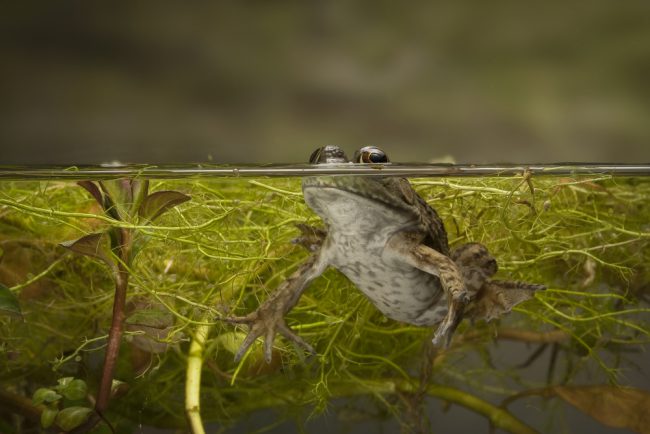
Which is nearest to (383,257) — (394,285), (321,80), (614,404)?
(394,285)

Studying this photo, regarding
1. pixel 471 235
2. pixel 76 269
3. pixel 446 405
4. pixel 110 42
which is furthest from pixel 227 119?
pixel 446 405

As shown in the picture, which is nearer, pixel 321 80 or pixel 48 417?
pixel 48 417

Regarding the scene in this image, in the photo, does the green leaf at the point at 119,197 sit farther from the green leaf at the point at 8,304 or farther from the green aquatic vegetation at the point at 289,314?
the green leaf at the point at 8,304

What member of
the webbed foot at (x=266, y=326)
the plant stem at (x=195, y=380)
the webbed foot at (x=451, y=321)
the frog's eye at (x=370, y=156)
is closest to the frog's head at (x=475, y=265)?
the webbed foot at (x=451, y=321)

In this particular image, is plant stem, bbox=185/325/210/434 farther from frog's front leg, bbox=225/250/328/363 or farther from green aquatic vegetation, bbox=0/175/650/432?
frog's front leg, bbox=225/250/328/363

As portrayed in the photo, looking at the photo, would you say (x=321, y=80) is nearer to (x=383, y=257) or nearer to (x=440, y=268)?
(x=383, y=257)
